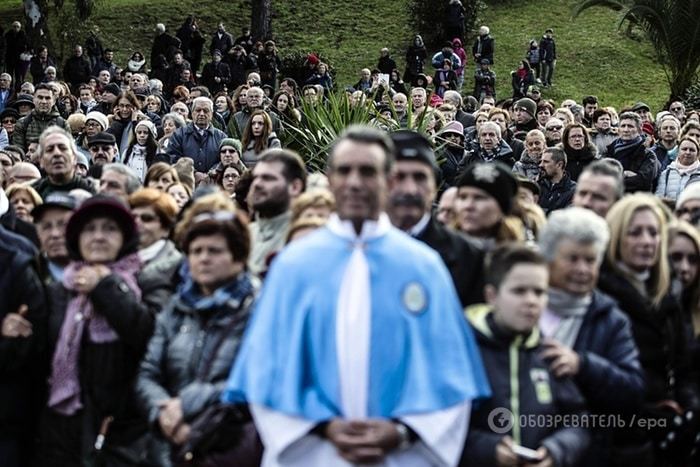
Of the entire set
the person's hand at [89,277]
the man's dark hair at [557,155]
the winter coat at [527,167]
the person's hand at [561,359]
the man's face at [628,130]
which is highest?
the man's face at [628,130]

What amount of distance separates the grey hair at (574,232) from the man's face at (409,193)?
1.93ft

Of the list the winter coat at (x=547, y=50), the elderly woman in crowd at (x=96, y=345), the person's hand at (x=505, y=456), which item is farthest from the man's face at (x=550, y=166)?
the winter coat at (x=547, y=50)

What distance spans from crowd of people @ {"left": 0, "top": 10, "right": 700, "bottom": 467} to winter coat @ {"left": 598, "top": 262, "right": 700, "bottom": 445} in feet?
0.04

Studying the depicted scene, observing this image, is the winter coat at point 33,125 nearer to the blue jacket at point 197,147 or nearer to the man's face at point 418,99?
the blue jacket at point 197,147

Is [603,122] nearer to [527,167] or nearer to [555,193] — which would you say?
[527,167]

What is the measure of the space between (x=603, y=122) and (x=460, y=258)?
33.7 ft

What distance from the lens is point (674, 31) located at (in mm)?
24562

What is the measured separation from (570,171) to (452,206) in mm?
5435

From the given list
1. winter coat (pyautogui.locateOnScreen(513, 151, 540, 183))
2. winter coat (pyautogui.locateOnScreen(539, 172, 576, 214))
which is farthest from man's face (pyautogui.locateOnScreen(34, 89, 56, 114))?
winter coat (pyautogui.locateOnScreen(539, 172, 576, 214))

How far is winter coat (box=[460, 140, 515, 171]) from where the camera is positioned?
492 inches

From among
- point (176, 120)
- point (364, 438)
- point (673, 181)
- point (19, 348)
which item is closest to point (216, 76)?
point (176, 120)

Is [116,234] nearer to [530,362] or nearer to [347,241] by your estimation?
[347,241]

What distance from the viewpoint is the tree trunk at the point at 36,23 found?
31.0 metres

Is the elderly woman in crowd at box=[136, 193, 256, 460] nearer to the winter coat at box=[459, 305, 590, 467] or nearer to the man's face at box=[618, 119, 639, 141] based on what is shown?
the winter coat at box=[459, 305, 590, 467]
